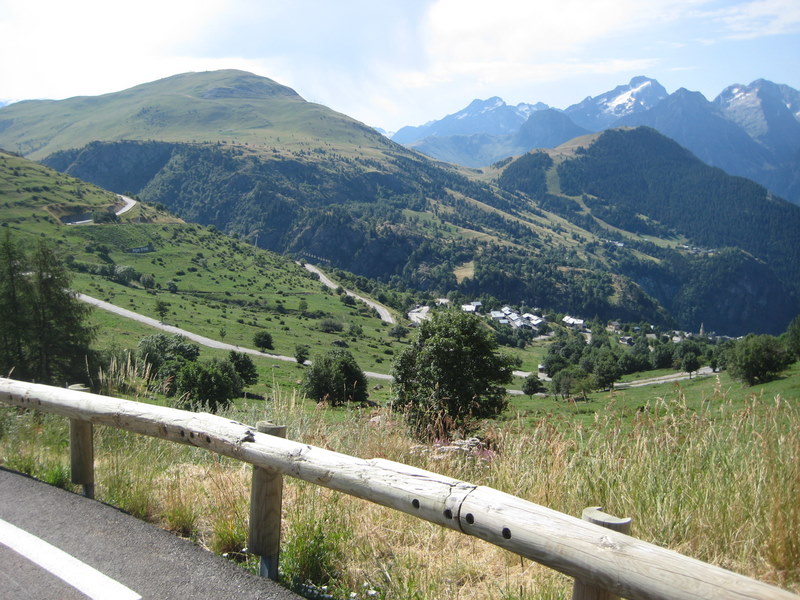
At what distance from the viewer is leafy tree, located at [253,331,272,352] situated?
9425 centimetres

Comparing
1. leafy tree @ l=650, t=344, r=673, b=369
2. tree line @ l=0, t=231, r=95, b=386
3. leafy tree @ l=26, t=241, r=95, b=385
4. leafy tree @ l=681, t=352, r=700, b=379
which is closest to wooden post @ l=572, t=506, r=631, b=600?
tree line @ l=0, t=231, r=95, b=386

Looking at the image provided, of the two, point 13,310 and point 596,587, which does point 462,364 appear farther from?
point 13,310

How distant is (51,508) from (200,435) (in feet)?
6.02

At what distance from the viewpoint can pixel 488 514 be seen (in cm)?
306

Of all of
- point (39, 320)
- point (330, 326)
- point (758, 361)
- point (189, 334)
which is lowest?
point (330, 326)

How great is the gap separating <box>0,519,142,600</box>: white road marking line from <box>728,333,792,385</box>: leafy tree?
2374 inches

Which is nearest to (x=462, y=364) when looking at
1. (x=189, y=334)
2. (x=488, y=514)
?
(x=488, y=514)

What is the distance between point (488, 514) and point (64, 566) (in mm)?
3224

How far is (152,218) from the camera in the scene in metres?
166

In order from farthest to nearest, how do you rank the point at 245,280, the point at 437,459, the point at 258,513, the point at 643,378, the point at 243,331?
the point at 245,280
the point at 643,378
the point at 243,331
the point at 437,459
the point at 258,513

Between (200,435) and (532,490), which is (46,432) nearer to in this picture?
(200,435)

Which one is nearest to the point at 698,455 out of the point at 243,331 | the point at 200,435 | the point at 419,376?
the point at 200,435

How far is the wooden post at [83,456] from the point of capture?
5660mm

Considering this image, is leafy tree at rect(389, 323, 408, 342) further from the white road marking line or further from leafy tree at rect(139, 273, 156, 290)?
the white road marking line
